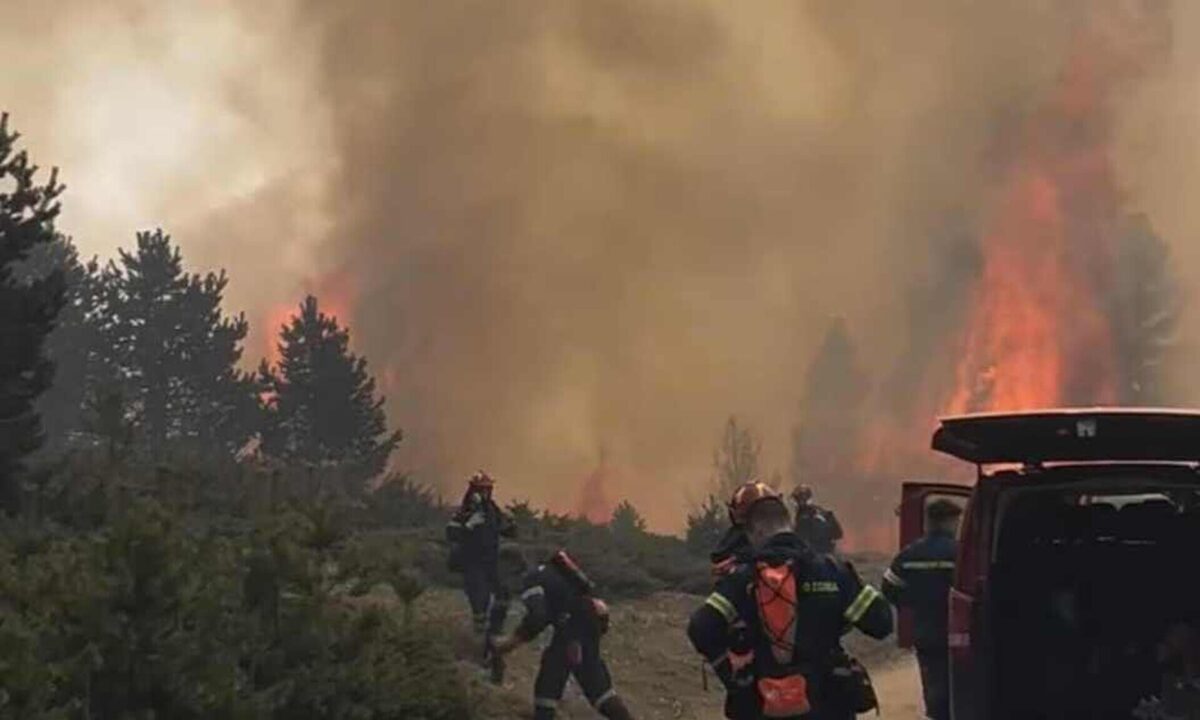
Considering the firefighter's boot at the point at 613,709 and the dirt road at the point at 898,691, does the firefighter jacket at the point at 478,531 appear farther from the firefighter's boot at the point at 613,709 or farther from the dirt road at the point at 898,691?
the firefighter's boot at the point at 613,709

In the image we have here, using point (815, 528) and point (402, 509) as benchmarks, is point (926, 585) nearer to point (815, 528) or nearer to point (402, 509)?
point (815, 528)

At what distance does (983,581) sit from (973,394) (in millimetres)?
73897

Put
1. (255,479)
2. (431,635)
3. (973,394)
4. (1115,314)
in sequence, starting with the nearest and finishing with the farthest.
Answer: (431,635) → (255,479) → (1115,314) → (973,394)

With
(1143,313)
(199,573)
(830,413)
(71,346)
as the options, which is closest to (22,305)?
(199,573)

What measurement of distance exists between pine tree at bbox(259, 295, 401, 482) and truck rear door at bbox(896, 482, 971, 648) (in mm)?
43181

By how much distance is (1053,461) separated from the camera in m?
7.44

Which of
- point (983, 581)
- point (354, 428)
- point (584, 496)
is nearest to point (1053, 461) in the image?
point (983, 581)

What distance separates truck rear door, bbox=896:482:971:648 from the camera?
852 cm

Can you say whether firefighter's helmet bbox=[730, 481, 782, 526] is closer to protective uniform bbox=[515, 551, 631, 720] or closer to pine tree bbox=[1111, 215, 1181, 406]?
protective uniform bbox=[515, 551, 631, 720]

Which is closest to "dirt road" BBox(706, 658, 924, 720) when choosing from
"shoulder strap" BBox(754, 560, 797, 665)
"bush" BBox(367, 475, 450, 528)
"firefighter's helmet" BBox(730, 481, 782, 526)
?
"firefighter's helmet" BBox(730, 481, 782, 526)

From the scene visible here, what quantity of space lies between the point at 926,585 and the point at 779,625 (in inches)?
150

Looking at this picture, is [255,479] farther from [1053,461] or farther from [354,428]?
[354,428]

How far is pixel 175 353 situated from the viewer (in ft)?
196

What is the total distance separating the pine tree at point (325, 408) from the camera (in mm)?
53750
